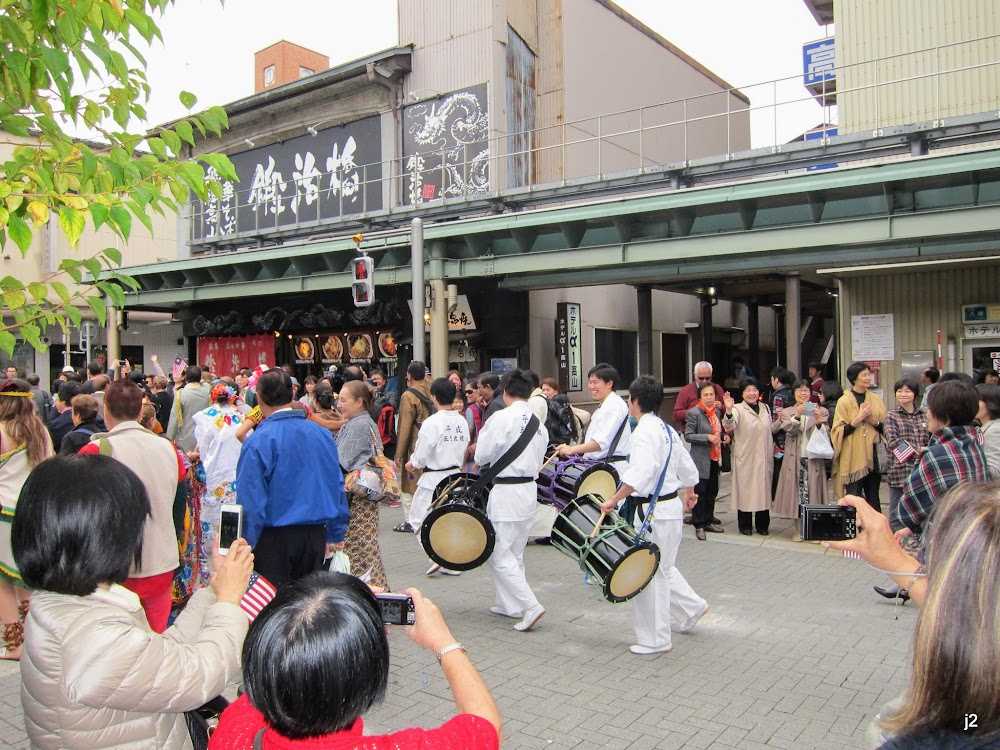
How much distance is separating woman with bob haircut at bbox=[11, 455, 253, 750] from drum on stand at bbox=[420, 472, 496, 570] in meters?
3.62

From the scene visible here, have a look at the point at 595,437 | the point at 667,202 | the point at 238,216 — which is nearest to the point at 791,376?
the point at 667,202

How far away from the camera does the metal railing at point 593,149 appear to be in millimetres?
12320

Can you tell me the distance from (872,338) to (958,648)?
1269 centimetres

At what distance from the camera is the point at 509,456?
6.08m

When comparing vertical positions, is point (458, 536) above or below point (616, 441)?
below

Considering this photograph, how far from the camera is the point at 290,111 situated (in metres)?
20.3

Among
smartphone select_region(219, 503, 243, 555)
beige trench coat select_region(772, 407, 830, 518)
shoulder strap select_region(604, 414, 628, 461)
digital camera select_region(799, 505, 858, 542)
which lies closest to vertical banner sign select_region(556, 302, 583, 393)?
beige trench coat select_region(772, 407, 830, 518)

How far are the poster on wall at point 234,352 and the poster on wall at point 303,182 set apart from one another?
3.01m

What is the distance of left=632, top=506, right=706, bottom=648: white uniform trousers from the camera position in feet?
17.9

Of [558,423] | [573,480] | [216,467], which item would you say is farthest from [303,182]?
[573,480]

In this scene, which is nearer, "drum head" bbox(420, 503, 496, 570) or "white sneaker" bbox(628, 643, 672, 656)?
"white sneaker" bbox(628, 643, 672, 656)

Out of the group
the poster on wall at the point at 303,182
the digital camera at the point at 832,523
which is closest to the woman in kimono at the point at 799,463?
the digital camera at the point at 832,523

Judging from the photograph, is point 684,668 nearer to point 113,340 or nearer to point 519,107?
point 519,107

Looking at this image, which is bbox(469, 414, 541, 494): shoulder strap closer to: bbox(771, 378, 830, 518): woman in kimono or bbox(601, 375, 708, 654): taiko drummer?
bbox(601, 375, 708, 654): taiko drummer
